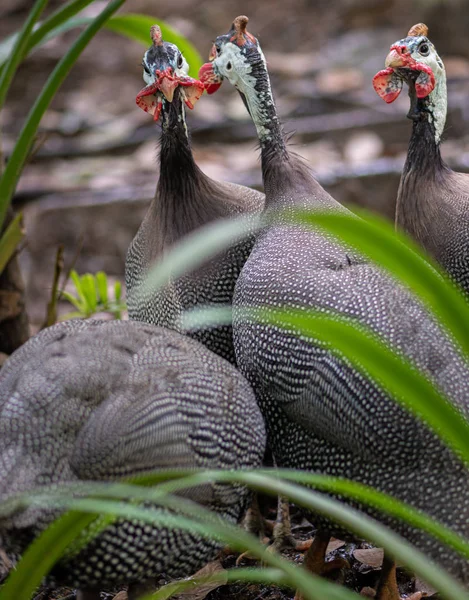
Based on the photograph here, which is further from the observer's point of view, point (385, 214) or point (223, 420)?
point (385, 214)

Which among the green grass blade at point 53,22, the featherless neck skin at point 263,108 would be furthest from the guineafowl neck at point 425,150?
the green grass blade at point 53,22

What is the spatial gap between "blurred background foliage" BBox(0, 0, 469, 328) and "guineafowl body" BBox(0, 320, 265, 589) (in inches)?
67.0

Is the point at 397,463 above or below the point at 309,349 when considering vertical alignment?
below

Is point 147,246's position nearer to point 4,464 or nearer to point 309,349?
point 309,349

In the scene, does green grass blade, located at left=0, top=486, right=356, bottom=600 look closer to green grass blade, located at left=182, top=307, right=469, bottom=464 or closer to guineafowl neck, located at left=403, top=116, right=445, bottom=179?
green grass blade, located at left=182, top=307, right=469, bottom=464

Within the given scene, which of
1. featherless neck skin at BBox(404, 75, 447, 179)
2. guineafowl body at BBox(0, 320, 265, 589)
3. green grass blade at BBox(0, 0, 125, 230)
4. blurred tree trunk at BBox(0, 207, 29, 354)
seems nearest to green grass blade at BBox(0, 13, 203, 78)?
green grass blade at BBox(0, 0, 125, 230)

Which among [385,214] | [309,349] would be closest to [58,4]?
[385,214]

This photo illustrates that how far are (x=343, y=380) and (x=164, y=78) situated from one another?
1.12 meters

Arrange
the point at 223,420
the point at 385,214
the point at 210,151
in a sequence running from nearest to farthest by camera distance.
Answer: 1. the point at 223,420
2. the point at 385,214
3. the point at 210,151

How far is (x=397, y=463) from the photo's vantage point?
2129mm

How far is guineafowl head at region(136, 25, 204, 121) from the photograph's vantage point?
9.32ft

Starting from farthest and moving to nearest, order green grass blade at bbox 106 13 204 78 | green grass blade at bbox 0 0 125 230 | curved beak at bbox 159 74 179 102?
green grass blade at bbox 106 13 204 78 < curved beak at bbox 159 74 179 102 < green grass blade at bbox 0 0 125 230

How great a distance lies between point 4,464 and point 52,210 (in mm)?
3865

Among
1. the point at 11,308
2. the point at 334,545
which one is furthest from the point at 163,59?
the point at 334,545
